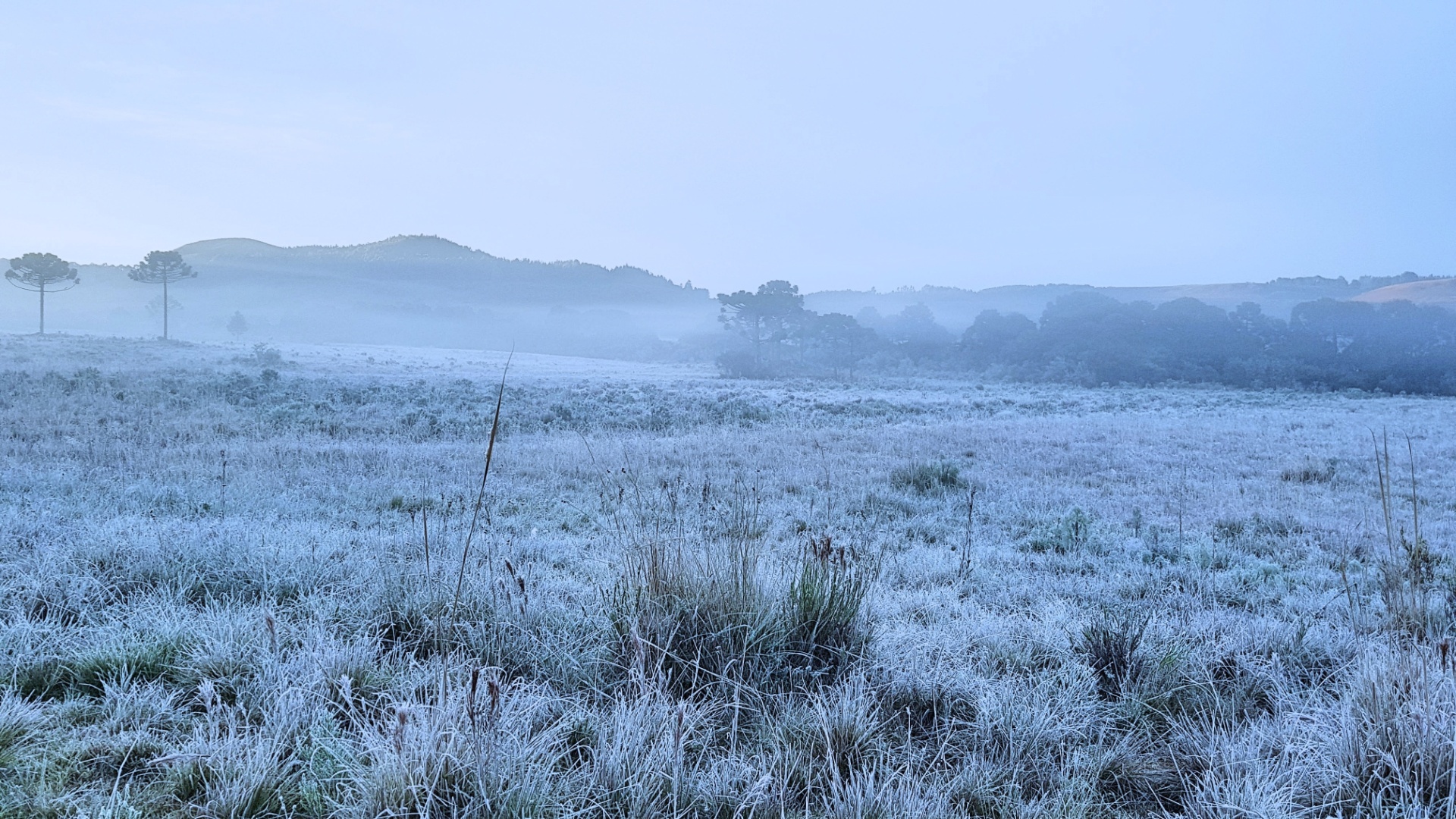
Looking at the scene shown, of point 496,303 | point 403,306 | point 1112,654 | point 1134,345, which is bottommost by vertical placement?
point 1112,654

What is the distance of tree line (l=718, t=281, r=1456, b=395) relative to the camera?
5047 cm

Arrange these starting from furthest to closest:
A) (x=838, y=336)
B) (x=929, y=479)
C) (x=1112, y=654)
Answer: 1. (x=838, y=336)
2. (x=929, y=479)
3. (x=1112, y=654)

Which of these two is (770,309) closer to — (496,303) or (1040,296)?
(1040,296)

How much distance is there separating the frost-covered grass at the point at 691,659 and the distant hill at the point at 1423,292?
98.2 meters

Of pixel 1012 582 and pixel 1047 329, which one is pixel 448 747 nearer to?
pixel 1012 582

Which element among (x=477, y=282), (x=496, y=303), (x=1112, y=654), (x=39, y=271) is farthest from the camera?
(x=477, y=282)

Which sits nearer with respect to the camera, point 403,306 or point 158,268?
point 158,268

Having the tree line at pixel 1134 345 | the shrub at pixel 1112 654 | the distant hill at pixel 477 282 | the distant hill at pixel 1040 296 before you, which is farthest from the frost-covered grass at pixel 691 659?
the distant hill at pixel 477 282

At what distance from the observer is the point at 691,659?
10.7 ft

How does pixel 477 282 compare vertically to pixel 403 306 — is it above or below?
above

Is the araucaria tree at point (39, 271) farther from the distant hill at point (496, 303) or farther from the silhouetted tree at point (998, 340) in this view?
the silhouetted tree at point (998, 340)

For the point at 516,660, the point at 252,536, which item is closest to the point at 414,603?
the point at 516,660

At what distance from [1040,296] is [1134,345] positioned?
2487 inches

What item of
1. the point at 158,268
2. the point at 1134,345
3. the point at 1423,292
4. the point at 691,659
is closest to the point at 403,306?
the point at 158,268
